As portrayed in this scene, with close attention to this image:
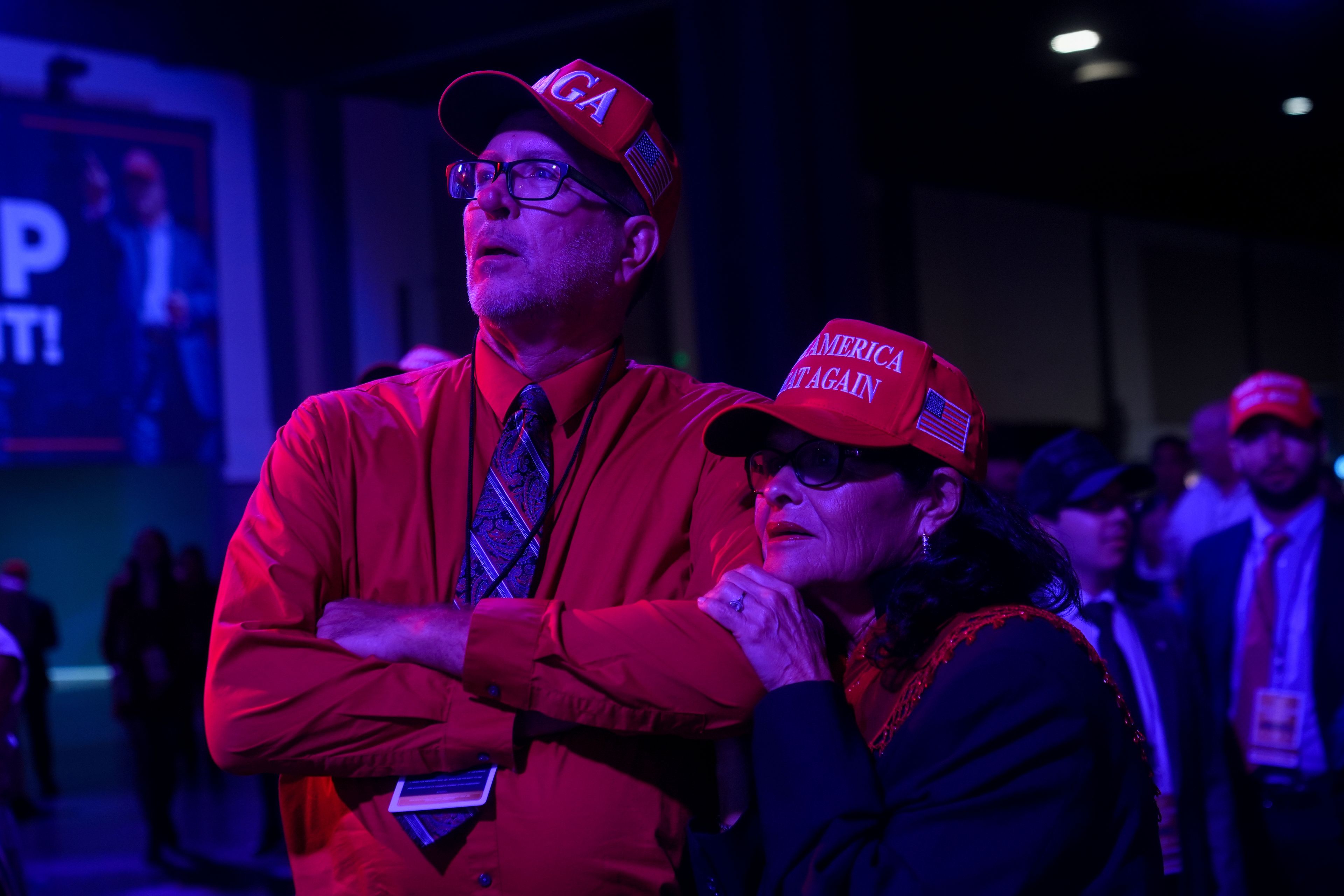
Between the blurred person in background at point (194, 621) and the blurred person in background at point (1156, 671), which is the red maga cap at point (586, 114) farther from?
the blurred person in background at point (194, 621)

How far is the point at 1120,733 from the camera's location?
1.45 metres

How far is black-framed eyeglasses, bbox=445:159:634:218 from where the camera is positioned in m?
1.79

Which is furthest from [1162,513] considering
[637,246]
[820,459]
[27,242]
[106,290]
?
[27,242]

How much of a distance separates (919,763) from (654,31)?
7.64m

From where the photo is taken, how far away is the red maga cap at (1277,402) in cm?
402

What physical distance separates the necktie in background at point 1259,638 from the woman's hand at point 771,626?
A: 2.58m

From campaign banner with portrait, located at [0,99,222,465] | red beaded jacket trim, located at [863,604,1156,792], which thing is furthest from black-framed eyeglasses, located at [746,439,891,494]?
campaign banner with portrait, located at [0,99,222,465]

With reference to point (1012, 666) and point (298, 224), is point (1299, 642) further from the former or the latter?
point (298, 224)

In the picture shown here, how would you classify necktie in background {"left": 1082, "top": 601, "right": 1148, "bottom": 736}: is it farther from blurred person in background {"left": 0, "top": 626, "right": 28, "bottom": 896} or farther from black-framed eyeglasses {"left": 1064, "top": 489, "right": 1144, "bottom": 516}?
blurred person in background {"left": 0, "top": 626, "right": 28, "bottom": 896}

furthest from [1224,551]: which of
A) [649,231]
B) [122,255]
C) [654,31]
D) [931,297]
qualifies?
[931,297]

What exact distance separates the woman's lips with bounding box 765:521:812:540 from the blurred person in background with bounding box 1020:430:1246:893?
1.20 m

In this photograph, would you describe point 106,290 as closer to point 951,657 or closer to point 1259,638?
point 1259,638

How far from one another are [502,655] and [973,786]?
0.55 metres

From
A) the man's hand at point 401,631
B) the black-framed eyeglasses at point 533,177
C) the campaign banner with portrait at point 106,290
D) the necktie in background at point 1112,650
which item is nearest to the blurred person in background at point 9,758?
the man's hand at point 401,631
